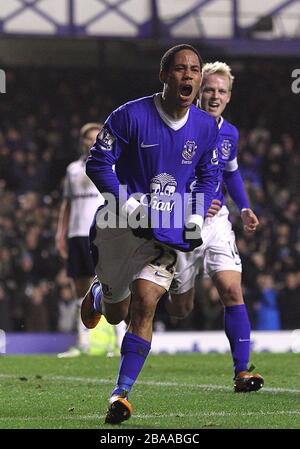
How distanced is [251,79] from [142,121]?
60.0 feet

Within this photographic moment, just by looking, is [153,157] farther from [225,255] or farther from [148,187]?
[225,255]

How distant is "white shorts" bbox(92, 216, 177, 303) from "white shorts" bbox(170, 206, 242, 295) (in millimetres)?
1324

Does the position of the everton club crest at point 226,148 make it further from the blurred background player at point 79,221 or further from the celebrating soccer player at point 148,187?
the blurred background player at point 79,221

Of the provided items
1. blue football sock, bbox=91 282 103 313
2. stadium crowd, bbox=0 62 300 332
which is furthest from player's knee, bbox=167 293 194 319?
stadium crowd, bbox=0 62 300 332

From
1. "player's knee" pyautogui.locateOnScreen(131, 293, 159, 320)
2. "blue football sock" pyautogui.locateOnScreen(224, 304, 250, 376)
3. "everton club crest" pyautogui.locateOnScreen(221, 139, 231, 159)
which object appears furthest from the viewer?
"everton club crest" pyautogui.locateOnScreen(221, 139, 231, 159)

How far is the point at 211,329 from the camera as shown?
15.7 meters

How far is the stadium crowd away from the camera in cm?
1587

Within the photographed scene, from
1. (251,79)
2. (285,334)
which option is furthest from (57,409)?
(251,79)

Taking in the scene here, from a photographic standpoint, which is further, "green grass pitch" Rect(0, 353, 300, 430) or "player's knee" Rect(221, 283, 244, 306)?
"player's knee" Rect(221, 283, 244, 306)

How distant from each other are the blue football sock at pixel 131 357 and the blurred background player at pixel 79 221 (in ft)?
17.4

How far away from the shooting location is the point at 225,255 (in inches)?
322

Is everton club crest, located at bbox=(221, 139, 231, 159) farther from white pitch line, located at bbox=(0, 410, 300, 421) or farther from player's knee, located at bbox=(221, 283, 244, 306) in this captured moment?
white pitch line, located at bbox=(0, 410, 300, 421)

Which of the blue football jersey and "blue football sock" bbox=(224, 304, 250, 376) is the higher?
the blue football jersey

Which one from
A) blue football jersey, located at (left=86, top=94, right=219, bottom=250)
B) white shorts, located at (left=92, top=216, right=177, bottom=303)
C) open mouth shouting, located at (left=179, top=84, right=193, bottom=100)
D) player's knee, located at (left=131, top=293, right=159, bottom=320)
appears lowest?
player's knee, located at (left=131, top=293, right=159, bottom=320)
